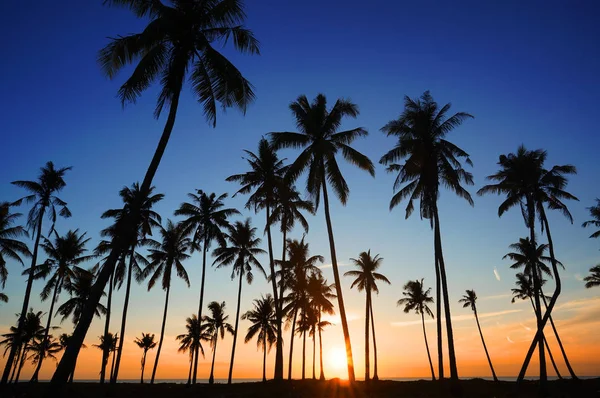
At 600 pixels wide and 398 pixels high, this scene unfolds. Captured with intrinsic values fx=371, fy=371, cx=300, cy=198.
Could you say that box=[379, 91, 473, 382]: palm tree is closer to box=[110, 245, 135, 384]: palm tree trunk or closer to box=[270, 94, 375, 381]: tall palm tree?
box=[270, 94, 375, 381]: tall palm tree

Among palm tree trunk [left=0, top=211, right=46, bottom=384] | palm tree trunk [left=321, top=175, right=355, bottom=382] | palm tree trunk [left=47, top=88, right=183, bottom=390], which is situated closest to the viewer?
palm tree trunk [left=47, top=88, right=183, bottom=390]

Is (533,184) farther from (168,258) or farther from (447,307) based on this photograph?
(168,258)

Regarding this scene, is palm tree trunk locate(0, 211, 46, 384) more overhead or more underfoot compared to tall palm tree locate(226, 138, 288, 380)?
more underfoot

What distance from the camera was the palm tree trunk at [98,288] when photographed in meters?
10.2

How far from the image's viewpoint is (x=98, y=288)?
1151 centimetres

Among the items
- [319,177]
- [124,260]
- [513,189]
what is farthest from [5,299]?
[513,189]

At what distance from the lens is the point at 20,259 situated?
31062 millimetres

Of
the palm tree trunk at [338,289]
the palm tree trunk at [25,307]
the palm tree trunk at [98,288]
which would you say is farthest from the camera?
the palm tree trunk at [25,307]

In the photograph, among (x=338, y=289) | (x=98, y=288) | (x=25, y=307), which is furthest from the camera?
(x=25, y=307)

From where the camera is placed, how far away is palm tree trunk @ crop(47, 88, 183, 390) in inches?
400

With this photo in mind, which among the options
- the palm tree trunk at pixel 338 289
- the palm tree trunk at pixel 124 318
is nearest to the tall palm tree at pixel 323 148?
the palm tree trunk at pixel 338 289

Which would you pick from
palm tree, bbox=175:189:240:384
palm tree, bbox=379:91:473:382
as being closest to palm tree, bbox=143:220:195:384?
palm tree, bbox=175:189:240:384

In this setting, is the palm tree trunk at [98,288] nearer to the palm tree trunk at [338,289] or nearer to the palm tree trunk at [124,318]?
the palm tree trunk at [338,289]

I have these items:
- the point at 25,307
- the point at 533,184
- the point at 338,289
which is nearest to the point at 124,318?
the point at 25,307
